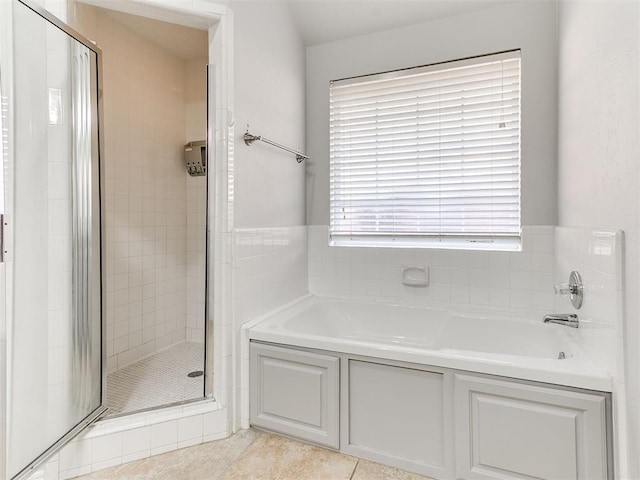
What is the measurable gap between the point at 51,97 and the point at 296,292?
1756 mm

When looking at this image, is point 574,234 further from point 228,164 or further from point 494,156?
point 228,164

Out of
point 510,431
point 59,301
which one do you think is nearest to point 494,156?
point 510,431

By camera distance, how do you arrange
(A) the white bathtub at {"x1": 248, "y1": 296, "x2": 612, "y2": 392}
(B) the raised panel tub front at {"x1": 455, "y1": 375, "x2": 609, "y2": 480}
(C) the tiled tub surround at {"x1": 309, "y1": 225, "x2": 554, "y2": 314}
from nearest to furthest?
(B) the raised panel tub front at {"x1": 455, "y1": 375, "x2": 609, "y2": 480}, (A) the white bathtub at {"x1": 248, "y1": 296, "x2": 612, "y2": 392}, (C) the tiled tub surround at {"x1": 309, "y1": 225, "x2": 554, "y2": 314}

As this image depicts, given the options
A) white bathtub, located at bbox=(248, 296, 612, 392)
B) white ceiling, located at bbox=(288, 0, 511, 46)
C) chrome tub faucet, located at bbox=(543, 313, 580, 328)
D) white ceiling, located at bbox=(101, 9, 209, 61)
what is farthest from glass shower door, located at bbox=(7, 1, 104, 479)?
chrome tub faucet, located at bbox=(543, 313, 580, 328)

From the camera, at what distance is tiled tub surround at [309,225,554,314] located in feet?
7.11

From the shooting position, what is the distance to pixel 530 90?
217 centimetres

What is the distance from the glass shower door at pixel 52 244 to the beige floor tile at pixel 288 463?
0.74 meters

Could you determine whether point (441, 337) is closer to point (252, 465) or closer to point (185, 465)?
point (252, 465)

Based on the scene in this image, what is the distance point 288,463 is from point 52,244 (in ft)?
4.65

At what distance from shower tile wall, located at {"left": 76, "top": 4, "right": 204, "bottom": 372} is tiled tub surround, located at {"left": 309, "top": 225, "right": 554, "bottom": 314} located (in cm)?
118

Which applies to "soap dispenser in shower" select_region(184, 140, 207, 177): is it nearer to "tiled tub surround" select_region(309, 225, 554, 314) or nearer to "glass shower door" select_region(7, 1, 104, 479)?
"tiled tub surround" select_region(309, 225, 554, 314)

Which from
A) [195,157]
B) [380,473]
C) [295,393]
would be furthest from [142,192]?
[380,473]

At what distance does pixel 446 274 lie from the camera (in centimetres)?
237

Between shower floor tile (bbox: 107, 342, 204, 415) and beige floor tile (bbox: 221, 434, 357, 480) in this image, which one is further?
shower floor tile (bbox: 107, 342, 204, 415)
